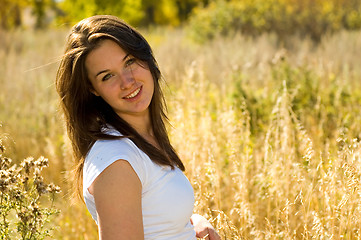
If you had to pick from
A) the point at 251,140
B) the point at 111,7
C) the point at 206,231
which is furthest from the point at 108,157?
the point at 111,7

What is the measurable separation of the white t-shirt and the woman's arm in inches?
1.2

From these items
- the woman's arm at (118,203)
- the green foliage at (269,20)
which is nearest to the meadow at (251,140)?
the woman's arm at (118,203)

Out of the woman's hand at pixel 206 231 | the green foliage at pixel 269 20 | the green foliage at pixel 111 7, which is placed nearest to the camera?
the woman's hand at pixel 206 231

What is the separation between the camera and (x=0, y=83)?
23.3 feet

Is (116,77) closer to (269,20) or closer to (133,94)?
(133,94)

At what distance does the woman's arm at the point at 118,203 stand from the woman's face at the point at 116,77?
38 cm

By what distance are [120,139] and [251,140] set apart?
2466mm

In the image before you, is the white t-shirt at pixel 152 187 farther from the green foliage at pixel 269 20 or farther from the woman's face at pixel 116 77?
the green foliage at pixel 269 20

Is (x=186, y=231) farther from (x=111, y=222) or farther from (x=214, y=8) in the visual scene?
(x=214, y=8)

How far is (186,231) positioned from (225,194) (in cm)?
155

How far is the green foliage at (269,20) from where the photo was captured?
12.1 m

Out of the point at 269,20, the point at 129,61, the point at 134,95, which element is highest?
the point at 269,20

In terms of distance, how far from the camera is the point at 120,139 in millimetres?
1594

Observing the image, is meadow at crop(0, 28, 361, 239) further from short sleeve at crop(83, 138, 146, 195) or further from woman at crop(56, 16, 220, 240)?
short sleeve at crop(83, 138, 146, 195)
